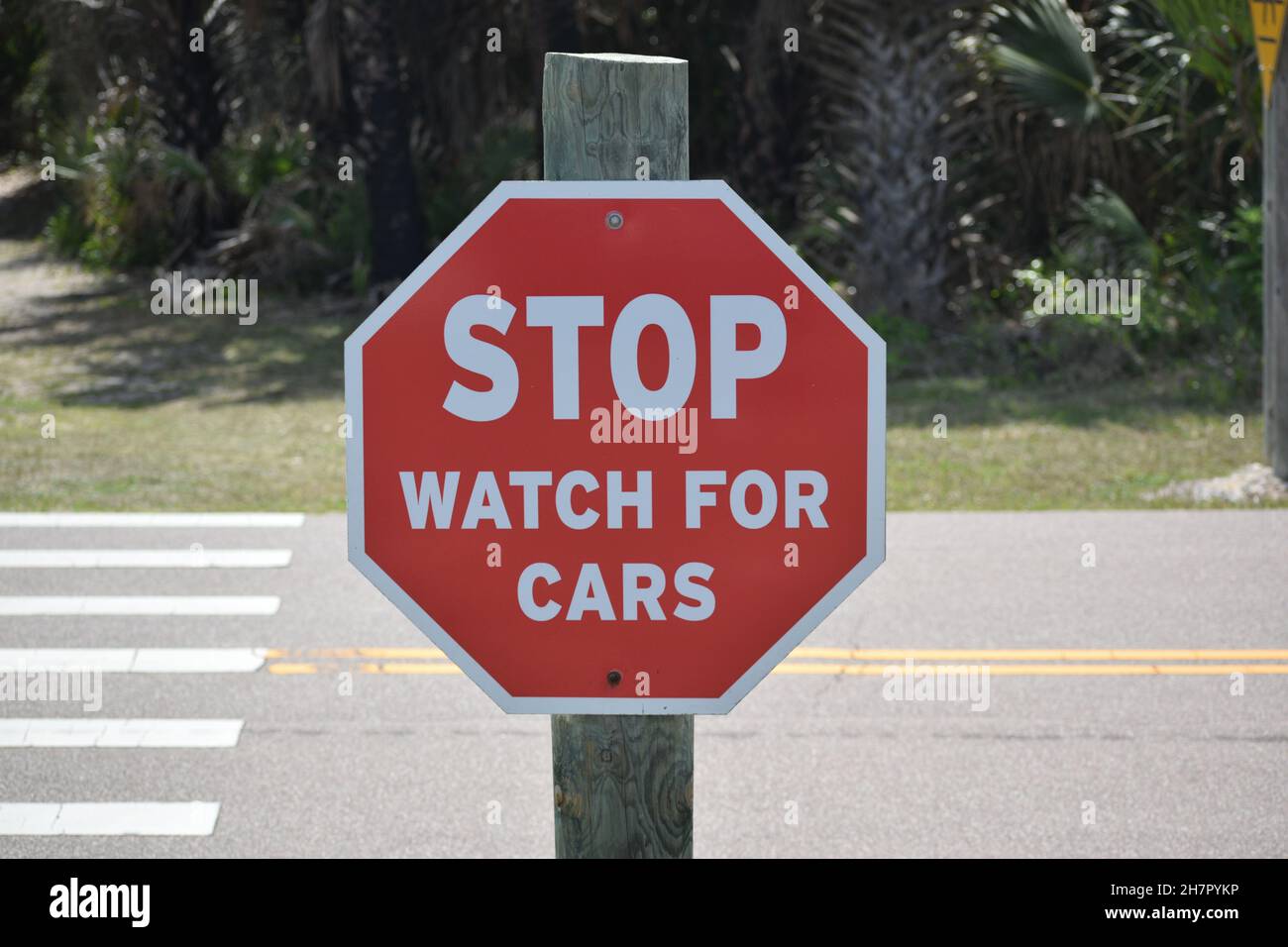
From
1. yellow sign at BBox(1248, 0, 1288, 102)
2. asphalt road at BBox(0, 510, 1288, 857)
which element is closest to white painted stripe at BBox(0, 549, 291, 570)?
asphalt road at BBox(0, 510, 1288, 857)

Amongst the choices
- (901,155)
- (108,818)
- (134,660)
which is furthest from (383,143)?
(108,818)

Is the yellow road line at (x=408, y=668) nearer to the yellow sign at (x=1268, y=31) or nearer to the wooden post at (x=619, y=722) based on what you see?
the wooden post at (x=619, y=722)

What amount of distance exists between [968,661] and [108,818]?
11.5 feet

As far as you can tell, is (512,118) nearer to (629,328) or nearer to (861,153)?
(861,153)

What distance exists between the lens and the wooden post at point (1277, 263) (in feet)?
33.9

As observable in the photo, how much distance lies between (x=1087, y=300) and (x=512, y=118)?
885cm

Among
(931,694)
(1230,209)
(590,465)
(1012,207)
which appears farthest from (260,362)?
(590,465)

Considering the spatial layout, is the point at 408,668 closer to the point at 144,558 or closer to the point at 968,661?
the point at 968,661

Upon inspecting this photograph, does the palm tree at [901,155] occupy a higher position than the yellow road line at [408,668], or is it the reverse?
the palm tree at [901,155]

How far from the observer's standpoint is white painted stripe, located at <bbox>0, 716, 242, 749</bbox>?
618cm

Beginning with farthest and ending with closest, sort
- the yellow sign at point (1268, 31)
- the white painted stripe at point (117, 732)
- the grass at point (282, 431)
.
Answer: the grass at point (282, 431) < the yellow sign at point (1268, 31) < the white painted stripe at point (117, 732)

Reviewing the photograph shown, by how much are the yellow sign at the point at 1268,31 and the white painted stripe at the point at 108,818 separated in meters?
7.95

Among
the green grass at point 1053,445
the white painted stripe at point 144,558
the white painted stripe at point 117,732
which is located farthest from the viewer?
the green grass at point 1053,445

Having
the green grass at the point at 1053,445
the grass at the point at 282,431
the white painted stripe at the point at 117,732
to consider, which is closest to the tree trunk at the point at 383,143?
the grass at the point at 282,431
